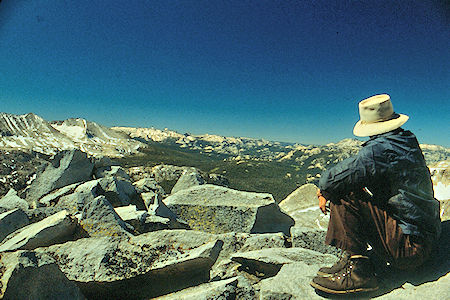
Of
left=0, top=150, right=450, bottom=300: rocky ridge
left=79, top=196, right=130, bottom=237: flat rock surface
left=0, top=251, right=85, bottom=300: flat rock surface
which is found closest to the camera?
left=0, top=251, right=85, bottom=300: flat rock surface

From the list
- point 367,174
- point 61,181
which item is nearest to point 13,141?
point 61,181

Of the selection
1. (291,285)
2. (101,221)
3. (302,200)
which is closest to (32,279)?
(101,221)

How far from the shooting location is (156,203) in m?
8.34

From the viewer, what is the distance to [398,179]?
3.39m

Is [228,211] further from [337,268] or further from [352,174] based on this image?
[352,174]

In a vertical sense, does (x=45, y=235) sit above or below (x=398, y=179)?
below

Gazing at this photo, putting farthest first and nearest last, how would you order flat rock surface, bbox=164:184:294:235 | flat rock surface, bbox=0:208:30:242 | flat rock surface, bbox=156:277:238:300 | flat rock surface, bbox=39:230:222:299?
flat rock surface, bbox=164:184:294:235 < flat rock surface, bbox=0:208:30:242 < flat rock surface, bbox=39:230:222:299 < flat rock surface, bbox=156:277:238:300

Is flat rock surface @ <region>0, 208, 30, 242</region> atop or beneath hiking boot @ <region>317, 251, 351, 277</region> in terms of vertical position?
atop

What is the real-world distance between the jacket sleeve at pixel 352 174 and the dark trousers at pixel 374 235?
0.19 m

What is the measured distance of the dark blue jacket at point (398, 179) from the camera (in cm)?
335

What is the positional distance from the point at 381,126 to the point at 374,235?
5.54ft

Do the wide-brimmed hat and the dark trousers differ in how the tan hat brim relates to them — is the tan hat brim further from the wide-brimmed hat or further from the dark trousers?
the dark trousers

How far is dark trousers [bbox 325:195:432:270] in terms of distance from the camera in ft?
11.0

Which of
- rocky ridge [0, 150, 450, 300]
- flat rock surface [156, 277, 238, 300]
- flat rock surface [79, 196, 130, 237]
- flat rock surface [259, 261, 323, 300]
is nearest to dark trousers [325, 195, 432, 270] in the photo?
rocky ridge [0, 150, 450, 300]
